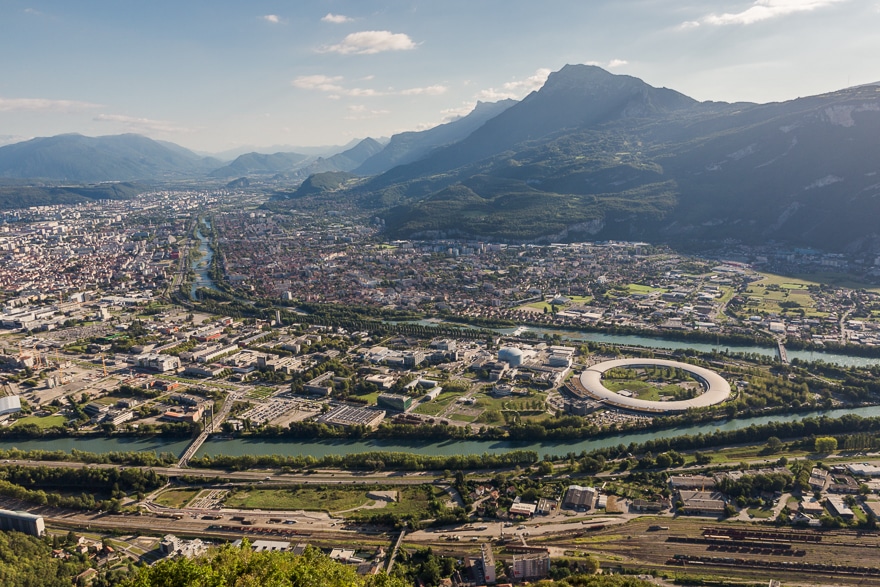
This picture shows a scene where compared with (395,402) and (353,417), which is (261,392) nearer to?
(353,417)

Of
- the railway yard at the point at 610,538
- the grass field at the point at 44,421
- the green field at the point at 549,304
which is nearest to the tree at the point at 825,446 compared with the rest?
the railway yard at the point at 610,538

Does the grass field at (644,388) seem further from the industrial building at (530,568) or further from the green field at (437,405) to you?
the industrial building at (530,568)

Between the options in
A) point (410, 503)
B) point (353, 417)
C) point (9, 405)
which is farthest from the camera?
point (9, 405)

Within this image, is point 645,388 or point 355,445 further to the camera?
point 645,388

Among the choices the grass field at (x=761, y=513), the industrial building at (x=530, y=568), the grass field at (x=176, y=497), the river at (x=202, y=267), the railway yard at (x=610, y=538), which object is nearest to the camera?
the industrial building at (x=530, y=568)

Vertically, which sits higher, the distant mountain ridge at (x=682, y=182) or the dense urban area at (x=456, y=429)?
the distant mountain ridge at (x=682, y=182)

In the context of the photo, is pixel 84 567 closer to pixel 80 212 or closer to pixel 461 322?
pixel 461 322

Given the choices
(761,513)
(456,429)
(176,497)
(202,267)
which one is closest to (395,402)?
(456,429)
